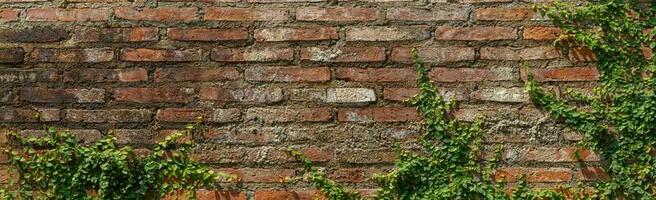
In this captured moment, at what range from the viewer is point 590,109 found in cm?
289

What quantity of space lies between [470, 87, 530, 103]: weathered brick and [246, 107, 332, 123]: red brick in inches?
23.7

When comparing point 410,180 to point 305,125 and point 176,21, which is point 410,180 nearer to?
point 305,125

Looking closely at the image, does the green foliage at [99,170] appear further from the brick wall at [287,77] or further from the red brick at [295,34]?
the red brick at [295,34]

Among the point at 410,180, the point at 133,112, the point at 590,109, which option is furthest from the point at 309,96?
the point at 590,109

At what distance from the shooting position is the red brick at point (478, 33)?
2943 millimetres

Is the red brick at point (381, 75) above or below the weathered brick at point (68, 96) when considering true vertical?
above

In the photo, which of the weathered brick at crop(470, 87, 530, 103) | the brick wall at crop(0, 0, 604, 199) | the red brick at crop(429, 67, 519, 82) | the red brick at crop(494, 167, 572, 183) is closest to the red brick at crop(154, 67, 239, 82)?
the brick wall at crop(0, 0, 604, 199)

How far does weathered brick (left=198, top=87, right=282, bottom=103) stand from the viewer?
2924mm

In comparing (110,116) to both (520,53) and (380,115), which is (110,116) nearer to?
(380,115)

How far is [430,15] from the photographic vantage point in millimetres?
2965

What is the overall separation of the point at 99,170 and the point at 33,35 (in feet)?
2.07

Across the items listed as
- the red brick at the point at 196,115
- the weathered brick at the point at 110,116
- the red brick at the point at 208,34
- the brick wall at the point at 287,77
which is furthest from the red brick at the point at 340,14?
the weathered brick at the point at 110,116

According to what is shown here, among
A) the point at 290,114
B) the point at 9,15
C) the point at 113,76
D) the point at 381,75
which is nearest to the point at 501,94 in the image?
the point at 381,75

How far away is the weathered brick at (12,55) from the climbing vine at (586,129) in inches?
47.2
